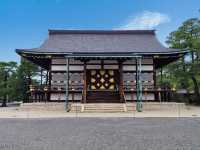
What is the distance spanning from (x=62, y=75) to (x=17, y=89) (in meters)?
12.6

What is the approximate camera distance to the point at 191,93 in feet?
84.9

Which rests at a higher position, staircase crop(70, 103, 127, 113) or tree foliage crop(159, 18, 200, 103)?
tree foliage crop(159, 18, 200, 103)

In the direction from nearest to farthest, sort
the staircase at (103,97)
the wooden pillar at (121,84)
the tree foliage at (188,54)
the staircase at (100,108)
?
the staircase at (100,108) < the wooden pillar at (121,84) < the staircase at (103,97) < the tree foliage at (188,54)

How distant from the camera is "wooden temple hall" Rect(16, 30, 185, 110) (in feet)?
54.6

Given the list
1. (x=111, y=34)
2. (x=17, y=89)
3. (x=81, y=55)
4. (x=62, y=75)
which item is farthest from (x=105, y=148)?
(x=17, y=89)

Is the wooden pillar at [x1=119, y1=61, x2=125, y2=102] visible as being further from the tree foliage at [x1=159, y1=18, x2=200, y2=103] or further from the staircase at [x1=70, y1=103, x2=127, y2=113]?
the tree foliage at [x1=159, y1=18, x2=200, y2=103]

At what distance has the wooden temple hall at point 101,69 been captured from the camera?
54.6ft

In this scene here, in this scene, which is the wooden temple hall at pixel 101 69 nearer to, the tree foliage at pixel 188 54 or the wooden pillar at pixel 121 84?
the wooden pillar at pixel 121 84

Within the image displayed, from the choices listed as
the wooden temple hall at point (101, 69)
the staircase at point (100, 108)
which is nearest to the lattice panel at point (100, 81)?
the wooden temple hall at point (101, 69)

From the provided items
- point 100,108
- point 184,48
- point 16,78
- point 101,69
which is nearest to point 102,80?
point 101,69

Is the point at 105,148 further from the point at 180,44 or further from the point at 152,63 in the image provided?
the point at 180,44

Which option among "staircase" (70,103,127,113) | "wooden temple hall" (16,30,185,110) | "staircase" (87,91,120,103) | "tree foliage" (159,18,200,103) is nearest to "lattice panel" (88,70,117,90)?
"wooden temple hall" (16,30,185,110)

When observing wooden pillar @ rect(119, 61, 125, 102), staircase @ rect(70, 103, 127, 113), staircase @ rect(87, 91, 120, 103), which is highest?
wooden pillar @ rect(119, 61, 125, 102)

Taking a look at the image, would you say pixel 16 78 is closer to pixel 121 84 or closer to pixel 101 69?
pixel 101 69
